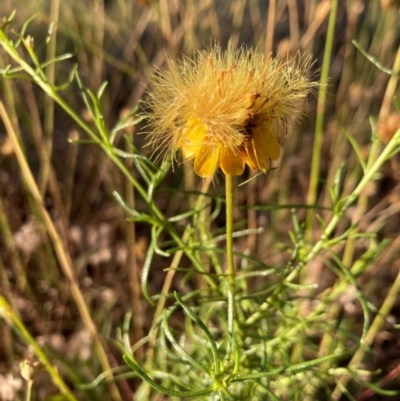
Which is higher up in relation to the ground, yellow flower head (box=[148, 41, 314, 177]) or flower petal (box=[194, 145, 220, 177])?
yellow flower head (box=[148, 41, 314, 177])

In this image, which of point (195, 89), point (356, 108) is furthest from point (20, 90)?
point (195, 89)

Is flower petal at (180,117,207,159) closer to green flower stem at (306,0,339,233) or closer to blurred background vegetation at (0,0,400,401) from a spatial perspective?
green flower stem at (306,0,339,233)

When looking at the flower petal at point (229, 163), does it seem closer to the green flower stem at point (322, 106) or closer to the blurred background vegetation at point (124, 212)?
the green flower stem at point (322, 106)

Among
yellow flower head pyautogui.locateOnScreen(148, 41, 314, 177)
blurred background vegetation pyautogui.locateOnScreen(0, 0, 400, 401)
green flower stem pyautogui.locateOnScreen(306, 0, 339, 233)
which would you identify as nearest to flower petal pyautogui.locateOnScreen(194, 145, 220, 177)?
yellow flower head pyautogui.locateOnScreen(148, 41, 314, 177)

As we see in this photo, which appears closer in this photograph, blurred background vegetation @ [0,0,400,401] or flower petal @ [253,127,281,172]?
flower petal @ [253,127,281,172]

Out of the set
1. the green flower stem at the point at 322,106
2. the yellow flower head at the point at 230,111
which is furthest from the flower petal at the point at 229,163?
the green flower stem at the point at 322,106

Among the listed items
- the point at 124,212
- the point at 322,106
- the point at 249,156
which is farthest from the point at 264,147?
the point at 124,212

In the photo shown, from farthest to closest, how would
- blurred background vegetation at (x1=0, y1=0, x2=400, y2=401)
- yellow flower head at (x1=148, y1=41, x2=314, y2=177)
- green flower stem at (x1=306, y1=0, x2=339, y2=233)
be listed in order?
blurred background vegetation at (x1=0, y1=0, x2=400, y2=401), green flower stem at (x1=306, y1=0, x2=339, y2=233), yellow flower head at (x1=148, y1=41, x2=314, y2=177)

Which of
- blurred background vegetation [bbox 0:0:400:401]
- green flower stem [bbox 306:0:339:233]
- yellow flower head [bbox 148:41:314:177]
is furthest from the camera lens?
blurred background vegetation [bbox 0:0:400:401]

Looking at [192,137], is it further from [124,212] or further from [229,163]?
[124,212]
